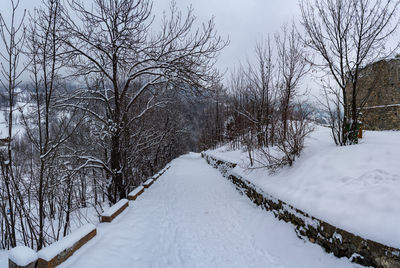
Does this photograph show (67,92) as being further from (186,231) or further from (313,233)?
(313,233)

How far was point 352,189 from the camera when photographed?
277cm

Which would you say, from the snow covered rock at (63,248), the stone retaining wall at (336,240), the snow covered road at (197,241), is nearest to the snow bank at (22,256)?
the snow covered rock at (63,248)

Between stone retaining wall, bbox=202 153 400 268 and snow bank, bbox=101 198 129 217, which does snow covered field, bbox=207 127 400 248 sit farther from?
snow bank, bbox=101 198 129 217

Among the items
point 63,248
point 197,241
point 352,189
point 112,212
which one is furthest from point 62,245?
point 352,189

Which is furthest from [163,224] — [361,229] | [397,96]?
[397,96]

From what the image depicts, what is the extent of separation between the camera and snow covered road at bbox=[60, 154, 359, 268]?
280 centimetres

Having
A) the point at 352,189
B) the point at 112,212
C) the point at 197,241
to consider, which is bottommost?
the point at 197,241

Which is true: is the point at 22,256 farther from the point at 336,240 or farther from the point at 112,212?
the point at 336,240

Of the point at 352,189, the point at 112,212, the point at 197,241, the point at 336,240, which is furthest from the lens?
the point at 112,212

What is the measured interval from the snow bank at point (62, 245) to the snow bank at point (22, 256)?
0.09 metres

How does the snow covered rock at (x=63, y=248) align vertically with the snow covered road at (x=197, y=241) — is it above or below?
above

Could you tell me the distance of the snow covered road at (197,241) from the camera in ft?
9.17

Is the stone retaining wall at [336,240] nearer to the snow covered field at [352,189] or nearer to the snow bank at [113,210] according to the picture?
the snow covered field at [352,189]

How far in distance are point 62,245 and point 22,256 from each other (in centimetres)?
44
